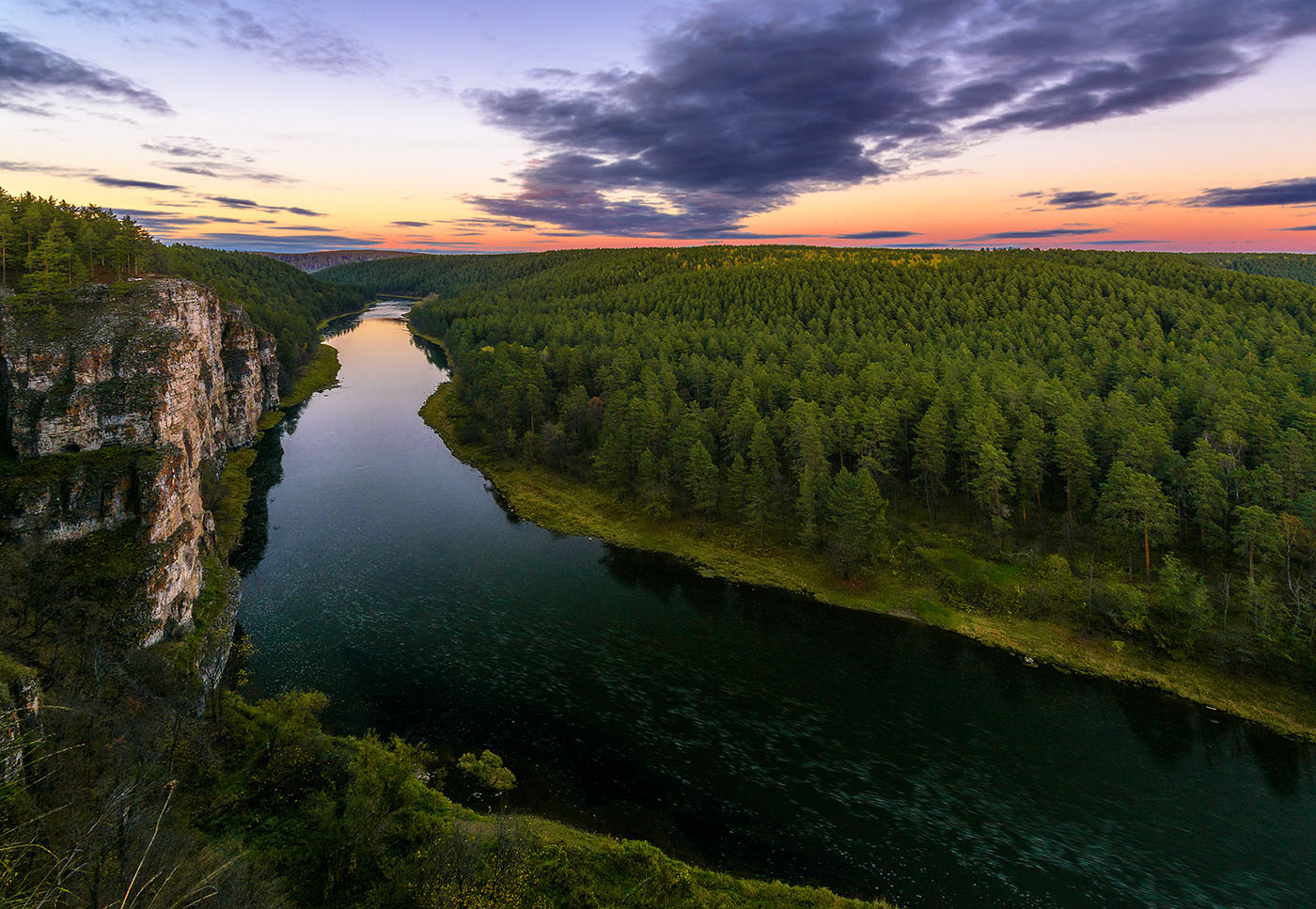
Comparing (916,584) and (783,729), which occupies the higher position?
(916,584)

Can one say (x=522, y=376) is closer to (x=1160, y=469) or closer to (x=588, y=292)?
(x=1160, y=469)

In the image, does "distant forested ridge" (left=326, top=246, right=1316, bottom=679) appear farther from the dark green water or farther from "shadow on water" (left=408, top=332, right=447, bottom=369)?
"shadow on water" (left=408, top=332, right=447, bottom=369)

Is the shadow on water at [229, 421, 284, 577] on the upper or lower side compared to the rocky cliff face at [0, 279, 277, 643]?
lower

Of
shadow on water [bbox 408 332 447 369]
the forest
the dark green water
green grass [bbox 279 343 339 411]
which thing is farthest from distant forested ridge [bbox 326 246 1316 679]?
shadow on water [bbox 408 332 447 369]

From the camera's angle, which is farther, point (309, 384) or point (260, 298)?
point (260, 298)

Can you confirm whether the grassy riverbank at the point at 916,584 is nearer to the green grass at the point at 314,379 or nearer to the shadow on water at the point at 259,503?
the shadow on water at the point at 259,503

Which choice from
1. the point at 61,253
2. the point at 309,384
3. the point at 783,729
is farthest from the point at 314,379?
the point at 783,729

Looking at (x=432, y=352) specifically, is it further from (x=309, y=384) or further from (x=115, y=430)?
(x=115, y=430)

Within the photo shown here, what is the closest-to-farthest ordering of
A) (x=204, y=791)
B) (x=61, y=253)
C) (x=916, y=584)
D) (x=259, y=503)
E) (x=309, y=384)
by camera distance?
(x=204, y=791) < (x=61, y=253) < (x=916, y=584) < (x=259, y=503) < (x=309, y=384)
